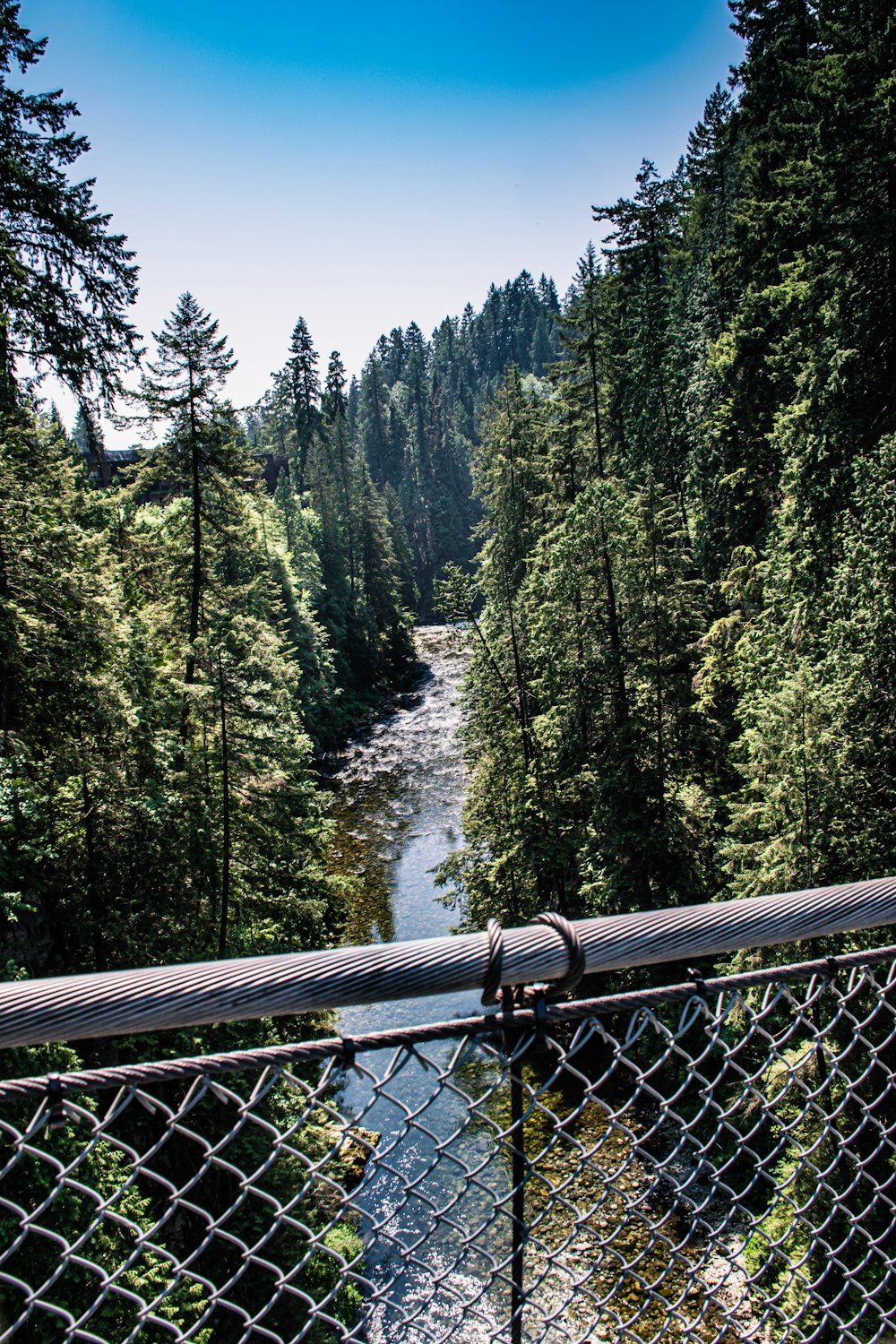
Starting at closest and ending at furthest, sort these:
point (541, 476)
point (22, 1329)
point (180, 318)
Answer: point (22, 1329) → point (180, 318) → point (541, 476)

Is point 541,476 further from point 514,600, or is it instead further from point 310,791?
point 310,791

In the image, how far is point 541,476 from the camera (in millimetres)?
26062

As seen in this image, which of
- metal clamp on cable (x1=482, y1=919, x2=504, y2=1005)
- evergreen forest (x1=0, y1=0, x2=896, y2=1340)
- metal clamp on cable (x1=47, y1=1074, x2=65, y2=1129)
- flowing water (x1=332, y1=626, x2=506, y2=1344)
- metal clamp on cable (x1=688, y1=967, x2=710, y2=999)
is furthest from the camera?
evergreen forest (x1=0, y1=0, x2=896, y2=1340)

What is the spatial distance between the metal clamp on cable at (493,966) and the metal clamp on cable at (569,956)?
0.08 metres

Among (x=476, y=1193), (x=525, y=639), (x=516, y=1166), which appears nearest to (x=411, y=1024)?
(x=476, y=1193)

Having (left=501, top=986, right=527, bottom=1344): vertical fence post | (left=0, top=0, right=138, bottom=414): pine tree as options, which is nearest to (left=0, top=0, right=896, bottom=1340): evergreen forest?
(left=0, top=0, right=138, bottom=414): pine tree

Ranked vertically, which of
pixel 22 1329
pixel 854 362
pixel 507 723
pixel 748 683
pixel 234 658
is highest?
pixel 854 362

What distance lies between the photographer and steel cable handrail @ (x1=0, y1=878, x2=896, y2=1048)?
1381 mm

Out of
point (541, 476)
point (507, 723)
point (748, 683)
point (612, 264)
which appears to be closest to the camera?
point (748, 683)

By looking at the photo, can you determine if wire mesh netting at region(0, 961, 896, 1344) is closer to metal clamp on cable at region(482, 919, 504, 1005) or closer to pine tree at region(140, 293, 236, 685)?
metal clamp on cable at region(482, 919, 504, 1005)

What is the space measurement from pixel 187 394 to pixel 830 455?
12.6 m

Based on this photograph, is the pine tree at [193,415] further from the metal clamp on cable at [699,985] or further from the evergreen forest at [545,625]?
the metal clamp on cable at [699,985]

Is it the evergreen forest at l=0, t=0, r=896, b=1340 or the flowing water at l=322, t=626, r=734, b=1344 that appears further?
the evergreen forest at l=0, t=0, r=896, b=1340

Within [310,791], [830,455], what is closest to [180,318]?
[310,791]
